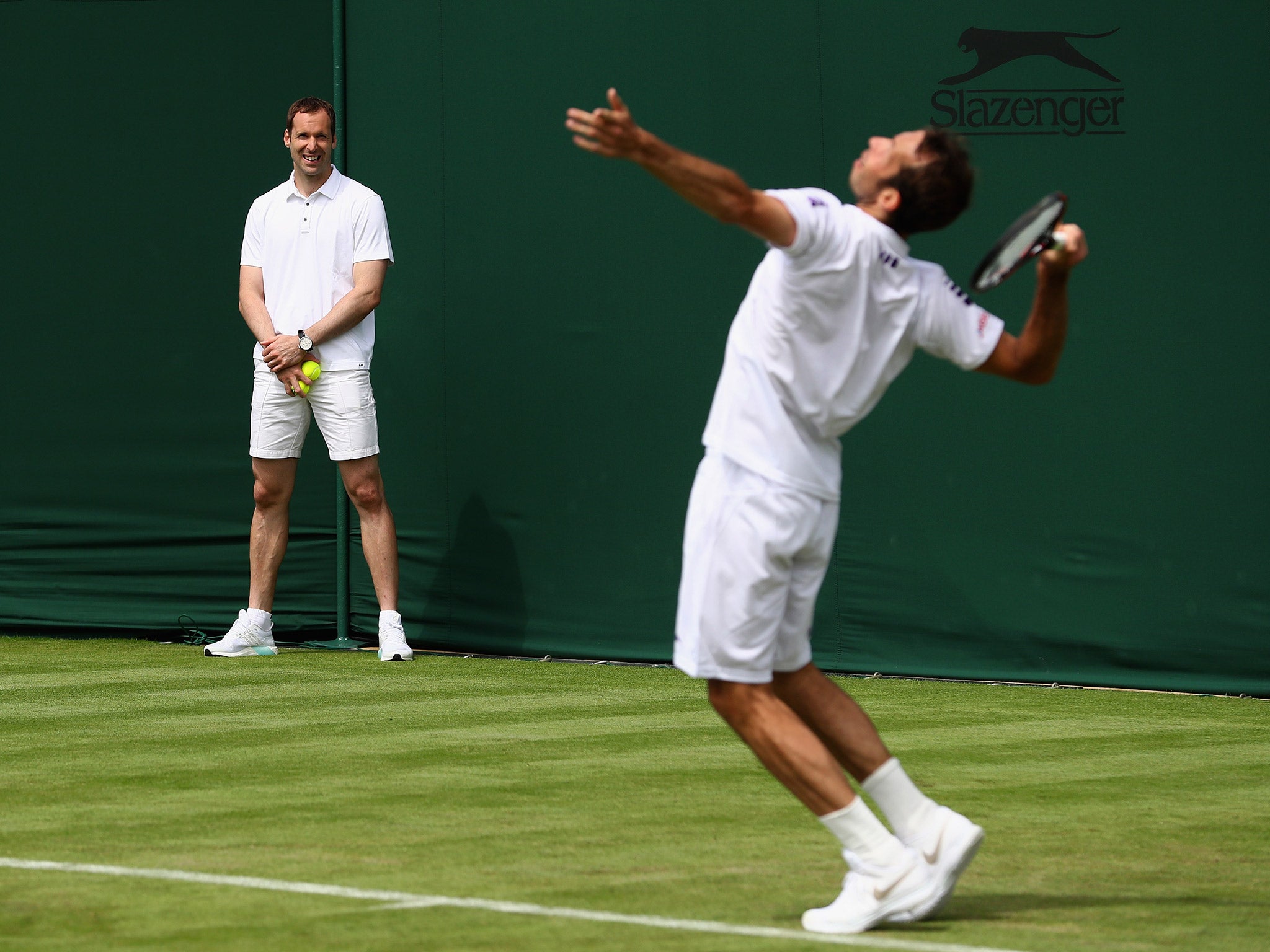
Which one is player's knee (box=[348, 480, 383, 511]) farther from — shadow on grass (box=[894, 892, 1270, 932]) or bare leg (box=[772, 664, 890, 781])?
shadow on grass (box=[894, 892, 1270, 932])

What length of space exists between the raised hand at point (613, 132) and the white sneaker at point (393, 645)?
547 centimetres

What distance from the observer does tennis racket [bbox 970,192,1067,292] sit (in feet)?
14.4

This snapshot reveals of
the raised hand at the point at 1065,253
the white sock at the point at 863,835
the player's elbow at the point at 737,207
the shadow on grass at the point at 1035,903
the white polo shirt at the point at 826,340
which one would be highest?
the player's elbow at the point at 737,207

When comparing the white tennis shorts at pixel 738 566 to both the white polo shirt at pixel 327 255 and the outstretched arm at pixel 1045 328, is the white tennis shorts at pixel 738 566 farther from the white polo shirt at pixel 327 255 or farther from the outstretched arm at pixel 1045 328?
the white polo shirt at pixel 327 255

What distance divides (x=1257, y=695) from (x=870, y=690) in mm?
1501

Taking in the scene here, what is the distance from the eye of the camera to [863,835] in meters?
4.21

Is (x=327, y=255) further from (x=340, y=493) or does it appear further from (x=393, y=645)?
(x=393, y=645)

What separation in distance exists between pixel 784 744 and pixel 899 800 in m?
0.30

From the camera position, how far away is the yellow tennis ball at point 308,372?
9078 millimetres

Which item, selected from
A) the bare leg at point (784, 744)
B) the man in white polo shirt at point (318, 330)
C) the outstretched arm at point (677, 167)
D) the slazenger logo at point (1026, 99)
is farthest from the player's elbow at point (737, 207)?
the man in white polo shirt at point (318, 330)

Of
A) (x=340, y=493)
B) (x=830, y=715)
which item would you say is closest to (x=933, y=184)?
(x=830, y=715)

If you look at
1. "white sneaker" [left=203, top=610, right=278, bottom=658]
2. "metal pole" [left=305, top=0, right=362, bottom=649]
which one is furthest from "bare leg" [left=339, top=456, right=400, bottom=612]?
"metal pole" [left=305, top=0, right=362, bottom=649]

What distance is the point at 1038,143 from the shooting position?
8406mm

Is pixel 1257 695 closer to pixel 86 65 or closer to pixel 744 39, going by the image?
pixel 744 39
